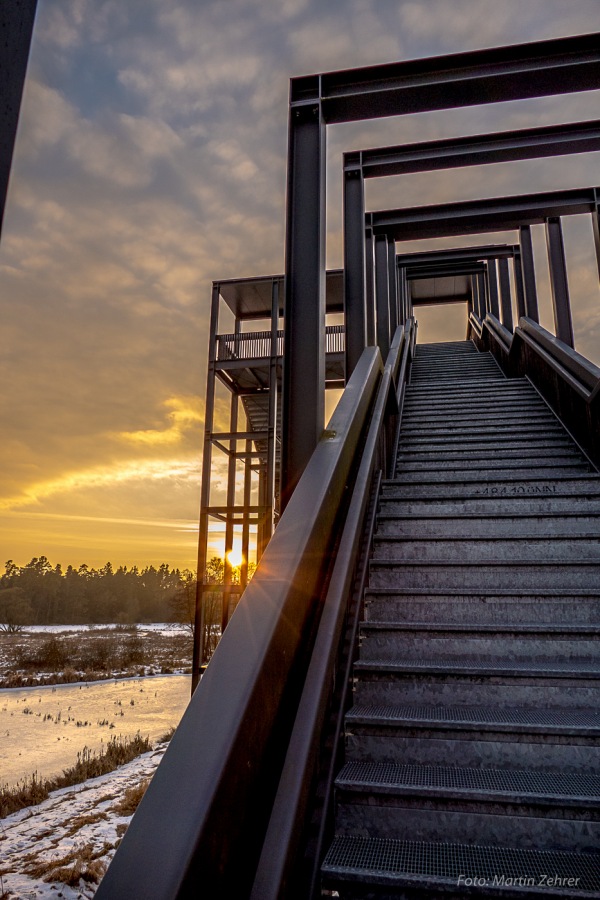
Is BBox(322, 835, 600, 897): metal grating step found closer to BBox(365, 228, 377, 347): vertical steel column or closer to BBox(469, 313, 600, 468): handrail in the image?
BBox(469, 313, 600, 468): handrail

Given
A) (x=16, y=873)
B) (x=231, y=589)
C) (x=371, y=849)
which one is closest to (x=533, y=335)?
(x=371, y=849)

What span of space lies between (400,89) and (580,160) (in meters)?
3.61

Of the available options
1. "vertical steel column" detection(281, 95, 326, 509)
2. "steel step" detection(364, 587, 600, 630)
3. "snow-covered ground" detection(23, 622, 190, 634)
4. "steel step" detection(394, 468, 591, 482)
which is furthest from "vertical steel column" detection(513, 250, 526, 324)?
"snow-covered ground" detection(23, 622, 190, 634)

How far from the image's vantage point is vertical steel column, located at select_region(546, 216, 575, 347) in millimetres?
6504

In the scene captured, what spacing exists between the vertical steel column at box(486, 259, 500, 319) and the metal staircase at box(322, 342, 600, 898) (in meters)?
8.42

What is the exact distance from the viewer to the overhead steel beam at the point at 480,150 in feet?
16.3

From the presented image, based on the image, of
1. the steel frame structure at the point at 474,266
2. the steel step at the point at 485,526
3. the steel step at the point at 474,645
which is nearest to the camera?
the steel step at the point at 474,645

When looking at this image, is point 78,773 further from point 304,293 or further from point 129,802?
point 304,293

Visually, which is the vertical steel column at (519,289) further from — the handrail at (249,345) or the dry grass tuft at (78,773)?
the dry grass tuft at (78,773)

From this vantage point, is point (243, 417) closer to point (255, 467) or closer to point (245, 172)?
point (255, 467)

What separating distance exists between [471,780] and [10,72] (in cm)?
212

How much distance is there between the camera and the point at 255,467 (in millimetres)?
14664

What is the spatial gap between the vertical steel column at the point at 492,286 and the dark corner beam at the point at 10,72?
11.6m

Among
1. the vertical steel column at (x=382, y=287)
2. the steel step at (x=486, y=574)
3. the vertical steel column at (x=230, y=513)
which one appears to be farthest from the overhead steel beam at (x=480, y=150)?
the vertical steel column at (x=230, y=513)
